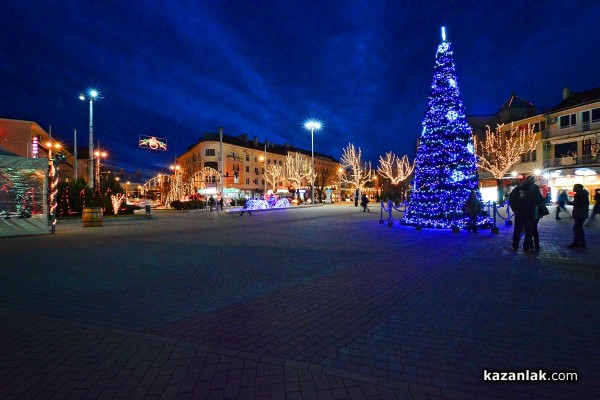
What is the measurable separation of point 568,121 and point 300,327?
4333cm

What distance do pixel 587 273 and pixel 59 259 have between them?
1220 centimetres

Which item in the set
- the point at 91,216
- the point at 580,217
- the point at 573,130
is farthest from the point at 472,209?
the point at 573,130

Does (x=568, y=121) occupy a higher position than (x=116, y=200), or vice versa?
(x=568, y=121)

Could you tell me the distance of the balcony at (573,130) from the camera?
104 feet

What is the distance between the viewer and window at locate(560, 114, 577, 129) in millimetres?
34250

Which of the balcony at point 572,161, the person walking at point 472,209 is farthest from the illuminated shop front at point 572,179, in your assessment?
the person walking at point 472,209

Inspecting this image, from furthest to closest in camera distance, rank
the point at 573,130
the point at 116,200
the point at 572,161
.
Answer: the point at 573,130 → the point at 572,161 → the point at 116,200

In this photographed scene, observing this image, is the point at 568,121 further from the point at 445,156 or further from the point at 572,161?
the point at 445,156

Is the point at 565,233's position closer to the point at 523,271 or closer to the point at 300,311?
the point at 523,271

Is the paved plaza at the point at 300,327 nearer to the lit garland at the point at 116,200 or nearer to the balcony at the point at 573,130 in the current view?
the lit garland at the point at 116,200

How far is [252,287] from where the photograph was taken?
580cm

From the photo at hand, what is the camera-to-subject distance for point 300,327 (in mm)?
4043

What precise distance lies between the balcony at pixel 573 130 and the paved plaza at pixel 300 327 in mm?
33008

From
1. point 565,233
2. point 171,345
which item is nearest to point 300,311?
point 171,345
